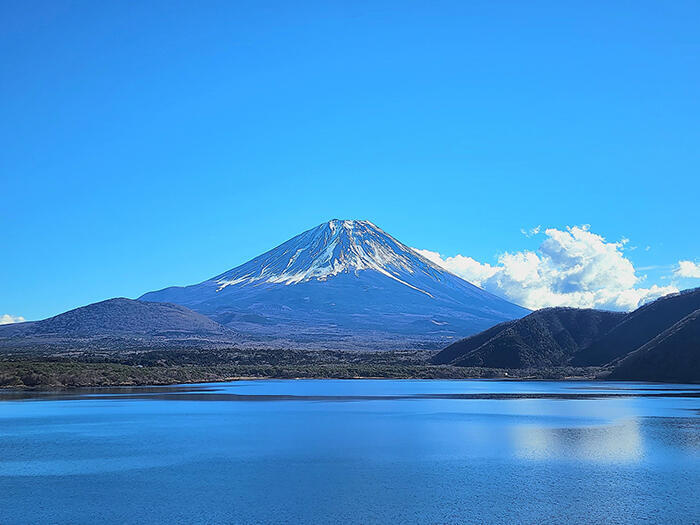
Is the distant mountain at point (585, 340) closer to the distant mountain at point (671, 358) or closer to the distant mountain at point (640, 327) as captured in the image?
the distant mountain at point (640, 327)

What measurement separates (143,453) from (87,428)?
12.7 meters

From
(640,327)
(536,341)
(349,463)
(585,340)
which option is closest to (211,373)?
(536,341)

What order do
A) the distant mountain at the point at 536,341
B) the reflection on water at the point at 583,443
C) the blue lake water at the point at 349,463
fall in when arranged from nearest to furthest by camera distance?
the blue lake water at the point at 349,463
the reflection on water at the point at 583,443
the distant mountain at the point at 536,341

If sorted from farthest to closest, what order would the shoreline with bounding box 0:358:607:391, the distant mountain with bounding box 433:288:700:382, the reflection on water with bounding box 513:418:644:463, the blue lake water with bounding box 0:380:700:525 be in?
the distant mountain with bounding box 433:288:700:382
the shoreline with bounding box 0:358:607:391
the reflection on water with bounding box 513:418:644:463
the blue lake water with bounding box 0:380:700:525

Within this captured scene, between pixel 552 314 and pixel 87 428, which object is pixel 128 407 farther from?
pixel 552 314

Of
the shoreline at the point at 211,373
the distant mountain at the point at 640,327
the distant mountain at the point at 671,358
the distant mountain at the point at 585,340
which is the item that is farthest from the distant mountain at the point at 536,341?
the distant mountain at the point at 671,358

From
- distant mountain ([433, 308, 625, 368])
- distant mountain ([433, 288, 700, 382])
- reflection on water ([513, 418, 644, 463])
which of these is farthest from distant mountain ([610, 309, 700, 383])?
reflection on water ([513, 418, 644, 463])

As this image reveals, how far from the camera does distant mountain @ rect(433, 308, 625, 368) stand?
134375 mm

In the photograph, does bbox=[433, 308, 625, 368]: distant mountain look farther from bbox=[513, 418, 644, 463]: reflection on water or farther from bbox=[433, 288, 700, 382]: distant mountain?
bbox=[513, 418, 644, 463]: reflection on water

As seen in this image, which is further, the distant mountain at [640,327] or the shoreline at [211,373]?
the distant mountain at [640,327]

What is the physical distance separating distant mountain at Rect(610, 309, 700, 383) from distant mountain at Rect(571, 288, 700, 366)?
621 inches

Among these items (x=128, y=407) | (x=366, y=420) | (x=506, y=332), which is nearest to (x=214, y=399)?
(x=128, y=407)

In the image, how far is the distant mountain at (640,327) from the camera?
12650 centimetres

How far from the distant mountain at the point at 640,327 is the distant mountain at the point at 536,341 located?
409 centimetres
